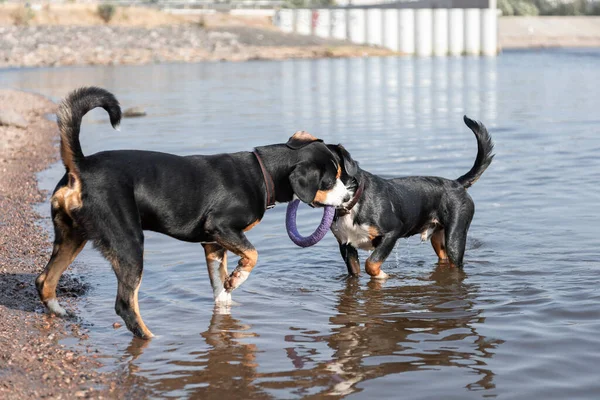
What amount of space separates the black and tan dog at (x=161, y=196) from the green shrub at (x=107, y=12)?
242 ft

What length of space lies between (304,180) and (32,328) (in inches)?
102

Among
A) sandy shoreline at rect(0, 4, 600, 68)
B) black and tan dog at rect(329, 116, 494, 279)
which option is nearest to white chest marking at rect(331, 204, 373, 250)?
black and tan dog at rect(329, 116, 494, 279)

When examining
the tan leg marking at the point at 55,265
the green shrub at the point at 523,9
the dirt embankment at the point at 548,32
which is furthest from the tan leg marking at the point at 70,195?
the green shrub at the point at 523,9

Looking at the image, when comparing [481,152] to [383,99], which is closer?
[481,152]

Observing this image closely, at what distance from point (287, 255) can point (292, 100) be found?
71.3 feet

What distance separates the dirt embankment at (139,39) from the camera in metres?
63.6

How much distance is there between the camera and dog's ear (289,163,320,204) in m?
7.34

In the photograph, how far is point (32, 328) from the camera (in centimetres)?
668

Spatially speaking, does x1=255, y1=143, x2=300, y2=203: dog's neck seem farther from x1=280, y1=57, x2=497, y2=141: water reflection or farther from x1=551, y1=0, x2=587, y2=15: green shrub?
x1=551, y1=0, x2=587, y2=15: green shrub

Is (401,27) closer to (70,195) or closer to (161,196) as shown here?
(161,196)

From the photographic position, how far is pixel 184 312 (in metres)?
7.58

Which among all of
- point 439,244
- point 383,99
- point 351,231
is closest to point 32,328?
point 351,231

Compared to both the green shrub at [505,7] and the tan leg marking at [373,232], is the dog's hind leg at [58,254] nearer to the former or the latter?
the tan leg marking at [373,232]

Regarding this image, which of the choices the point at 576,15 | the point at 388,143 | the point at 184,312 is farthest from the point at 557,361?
the point at 576,15
